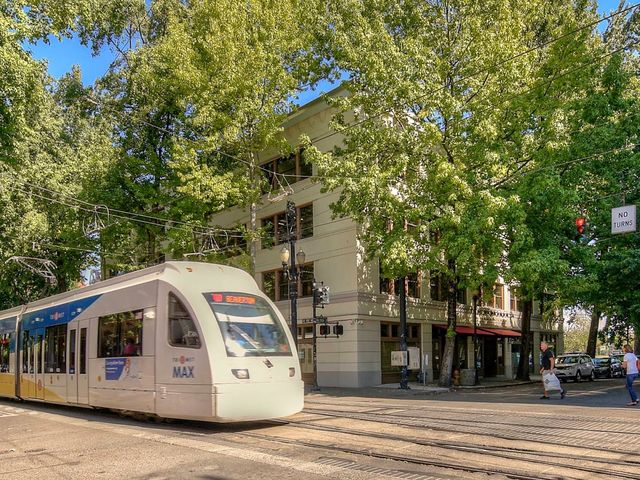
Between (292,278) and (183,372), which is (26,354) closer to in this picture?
(292,278)

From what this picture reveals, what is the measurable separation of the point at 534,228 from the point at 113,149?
20059 mm

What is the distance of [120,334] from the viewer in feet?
42.5

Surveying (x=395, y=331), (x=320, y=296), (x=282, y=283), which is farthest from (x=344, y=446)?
(x=282, y=283)

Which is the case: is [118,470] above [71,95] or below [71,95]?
below

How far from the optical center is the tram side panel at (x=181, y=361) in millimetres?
10406

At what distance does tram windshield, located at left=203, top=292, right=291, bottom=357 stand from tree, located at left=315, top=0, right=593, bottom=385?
1015cm

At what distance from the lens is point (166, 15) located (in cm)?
3089

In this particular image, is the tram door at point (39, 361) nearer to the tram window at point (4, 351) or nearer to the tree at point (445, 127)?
the tram window at point (4, 351)

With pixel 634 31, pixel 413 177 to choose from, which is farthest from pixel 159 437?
pixel 634 31

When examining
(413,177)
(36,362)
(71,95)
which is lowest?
(36,362)

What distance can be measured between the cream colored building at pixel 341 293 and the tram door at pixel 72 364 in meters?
11.8

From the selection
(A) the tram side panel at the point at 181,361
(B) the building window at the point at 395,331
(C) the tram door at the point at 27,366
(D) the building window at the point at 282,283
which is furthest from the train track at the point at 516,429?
(D) the building window at the point at 282,283

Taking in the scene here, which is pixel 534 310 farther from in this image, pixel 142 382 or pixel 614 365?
pixel 142 382

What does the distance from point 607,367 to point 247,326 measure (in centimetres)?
3264
